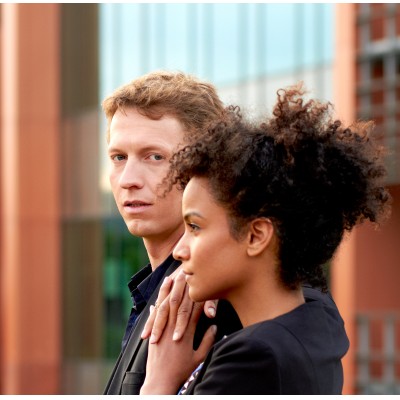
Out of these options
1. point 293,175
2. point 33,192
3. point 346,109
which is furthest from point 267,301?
point 33,192

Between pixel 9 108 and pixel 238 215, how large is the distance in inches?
712

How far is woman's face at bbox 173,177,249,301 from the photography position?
5.69 feet

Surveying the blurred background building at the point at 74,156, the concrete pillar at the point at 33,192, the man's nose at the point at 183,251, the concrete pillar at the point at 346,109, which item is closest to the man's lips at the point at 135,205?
the man's nose at the point at 183,251

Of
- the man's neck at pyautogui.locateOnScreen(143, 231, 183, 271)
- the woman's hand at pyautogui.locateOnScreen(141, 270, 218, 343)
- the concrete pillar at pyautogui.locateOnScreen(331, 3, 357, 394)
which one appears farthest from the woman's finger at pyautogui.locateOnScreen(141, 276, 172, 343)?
the concrete pillar at pyautogui.locateOnScreen(331, 3, 357, 394)

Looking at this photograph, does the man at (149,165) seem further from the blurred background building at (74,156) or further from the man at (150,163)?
the blurred background building at (74,156)

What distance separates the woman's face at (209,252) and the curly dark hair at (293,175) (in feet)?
0.07

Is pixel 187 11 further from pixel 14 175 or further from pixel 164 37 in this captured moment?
pixel 14 175

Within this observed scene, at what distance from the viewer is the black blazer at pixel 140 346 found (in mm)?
1930

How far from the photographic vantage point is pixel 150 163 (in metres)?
2.17

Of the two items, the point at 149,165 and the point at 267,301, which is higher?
the point at 149,165

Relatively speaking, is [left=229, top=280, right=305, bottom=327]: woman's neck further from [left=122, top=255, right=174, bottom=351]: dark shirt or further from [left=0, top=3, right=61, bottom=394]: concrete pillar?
[left=0, top=3, right=61, bottom=394]: concrete pillar

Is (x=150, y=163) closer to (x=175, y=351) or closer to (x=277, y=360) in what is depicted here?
(x=175, y=351)

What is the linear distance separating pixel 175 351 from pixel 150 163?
0.48 metres

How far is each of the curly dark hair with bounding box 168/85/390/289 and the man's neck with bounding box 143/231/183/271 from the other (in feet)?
1.17
